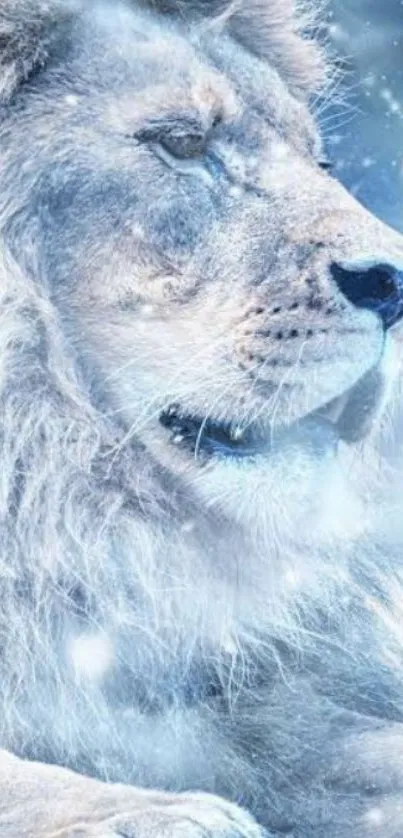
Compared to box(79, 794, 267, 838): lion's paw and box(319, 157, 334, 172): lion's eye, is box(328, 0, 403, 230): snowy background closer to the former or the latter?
box(319, 157, 334, 172): lion's eye

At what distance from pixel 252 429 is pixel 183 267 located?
114 mm

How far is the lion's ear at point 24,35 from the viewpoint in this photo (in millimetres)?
865

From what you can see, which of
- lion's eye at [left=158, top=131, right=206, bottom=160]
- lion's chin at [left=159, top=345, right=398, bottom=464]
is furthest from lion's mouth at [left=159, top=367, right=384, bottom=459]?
lion's eye at [left=158, top=131, right=206, bottom=160]

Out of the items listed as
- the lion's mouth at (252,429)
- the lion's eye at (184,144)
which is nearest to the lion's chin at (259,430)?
the lion's mouth at (252,429)

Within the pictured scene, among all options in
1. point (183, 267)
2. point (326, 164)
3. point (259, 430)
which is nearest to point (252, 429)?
point (259, 430)

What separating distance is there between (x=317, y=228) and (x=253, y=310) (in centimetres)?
7

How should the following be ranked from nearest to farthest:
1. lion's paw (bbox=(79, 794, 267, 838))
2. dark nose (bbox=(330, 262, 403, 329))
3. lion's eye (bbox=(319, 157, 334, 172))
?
lion's paw (bbox=(79, 794, 267, 838)) < dark nose (bbox=(330, 262, 403, 329)) < lion's eye (bbox=(319, 157, 334, 172))

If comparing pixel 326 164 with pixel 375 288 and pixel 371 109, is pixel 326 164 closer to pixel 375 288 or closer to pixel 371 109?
pixel 371 109

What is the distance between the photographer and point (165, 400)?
2.93 feet

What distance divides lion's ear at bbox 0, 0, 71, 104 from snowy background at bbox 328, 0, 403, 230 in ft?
0.98

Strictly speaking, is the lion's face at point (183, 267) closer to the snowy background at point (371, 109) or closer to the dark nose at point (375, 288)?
the dark nose at point (375, 288)

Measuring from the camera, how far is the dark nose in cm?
84

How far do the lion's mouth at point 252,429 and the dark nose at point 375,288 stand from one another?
7 centimetres

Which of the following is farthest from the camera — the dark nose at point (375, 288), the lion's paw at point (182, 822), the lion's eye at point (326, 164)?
the lion's eye at point (326, 164)
